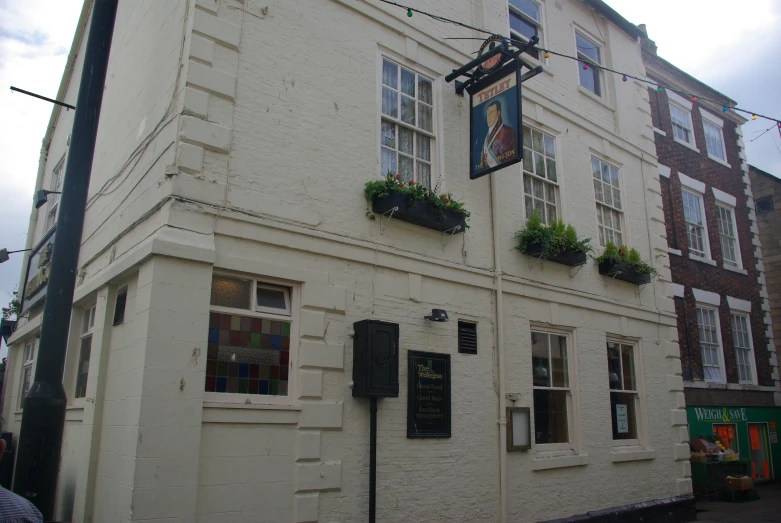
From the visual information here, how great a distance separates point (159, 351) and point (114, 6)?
4.16 metres

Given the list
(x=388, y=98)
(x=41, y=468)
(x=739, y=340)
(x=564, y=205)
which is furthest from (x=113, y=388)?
(x=739, y=340)

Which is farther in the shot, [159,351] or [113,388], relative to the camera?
[113,388]

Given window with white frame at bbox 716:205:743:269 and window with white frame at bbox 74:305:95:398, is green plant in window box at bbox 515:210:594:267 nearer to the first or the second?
window with white frame at bbox 74:305:95:398

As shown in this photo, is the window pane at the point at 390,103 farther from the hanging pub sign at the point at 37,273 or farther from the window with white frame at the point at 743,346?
the window with white frame at the point at 743,346

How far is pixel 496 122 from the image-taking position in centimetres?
898

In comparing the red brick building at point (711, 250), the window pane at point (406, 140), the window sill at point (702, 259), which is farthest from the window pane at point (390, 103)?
the window sill at point (702, 259)

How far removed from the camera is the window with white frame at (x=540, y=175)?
1075 centimetres

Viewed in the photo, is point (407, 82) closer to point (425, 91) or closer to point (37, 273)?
point (425, 91)

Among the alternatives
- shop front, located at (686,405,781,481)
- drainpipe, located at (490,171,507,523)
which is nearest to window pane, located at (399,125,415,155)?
drainpipe, located at (490,171,507,523)

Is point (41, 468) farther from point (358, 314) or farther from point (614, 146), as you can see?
point (614, 146)

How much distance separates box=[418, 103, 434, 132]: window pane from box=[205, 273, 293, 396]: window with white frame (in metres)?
3.63

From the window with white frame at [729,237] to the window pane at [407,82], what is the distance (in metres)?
12.6

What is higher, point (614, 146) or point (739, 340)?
point (614, 146)

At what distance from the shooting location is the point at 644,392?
11.7 meters
